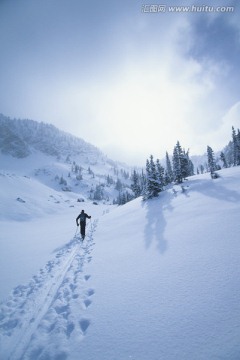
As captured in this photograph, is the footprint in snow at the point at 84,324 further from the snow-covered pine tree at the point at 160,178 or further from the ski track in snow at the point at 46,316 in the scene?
the snow-covered pine tree at the point at 160,178

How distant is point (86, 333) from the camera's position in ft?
14.3

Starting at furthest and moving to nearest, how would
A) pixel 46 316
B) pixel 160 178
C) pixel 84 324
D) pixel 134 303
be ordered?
Answer: 1. pixel 160 178
2. pixel 46 316
3. pixel 134 303
4. pixel 84 324

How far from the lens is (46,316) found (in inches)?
209

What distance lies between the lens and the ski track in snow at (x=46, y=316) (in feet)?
13.6

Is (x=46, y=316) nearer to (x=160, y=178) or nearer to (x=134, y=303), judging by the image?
(x=134, y=303)

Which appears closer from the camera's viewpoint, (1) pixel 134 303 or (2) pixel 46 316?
(1) pixel 134 303

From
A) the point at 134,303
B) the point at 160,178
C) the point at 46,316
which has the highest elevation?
the point at 160,178

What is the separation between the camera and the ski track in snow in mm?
4160

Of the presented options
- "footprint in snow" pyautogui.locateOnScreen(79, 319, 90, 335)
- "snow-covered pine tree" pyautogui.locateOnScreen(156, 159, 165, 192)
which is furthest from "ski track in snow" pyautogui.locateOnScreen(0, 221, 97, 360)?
"snow-covered pine tree" pyautogui.locateOnScreen(156, 159, 165, 192)

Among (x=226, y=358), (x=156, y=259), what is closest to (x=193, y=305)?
(x=226, y=358)

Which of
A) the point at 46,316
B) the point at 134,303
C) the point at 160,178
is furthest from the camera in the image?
the point at 160,178

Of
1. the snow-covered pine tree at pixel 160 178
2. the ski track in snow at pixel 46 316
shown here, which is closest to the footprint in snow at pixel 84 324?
the ski track in snow at pixel 46 316

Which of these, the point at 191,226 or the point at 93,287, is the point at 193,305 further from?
the point at 191,226

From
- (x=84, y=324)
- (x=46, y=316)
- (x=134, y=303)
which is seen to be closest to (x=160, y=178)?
(x=134, y=303)
